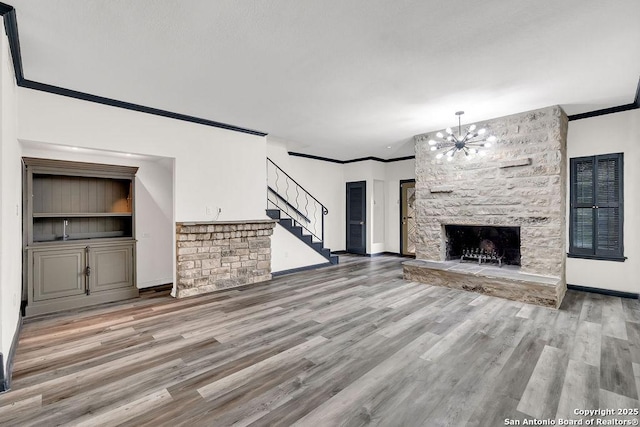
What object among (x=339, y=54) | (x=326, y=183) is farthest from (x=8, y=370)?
(x=326, y=183)

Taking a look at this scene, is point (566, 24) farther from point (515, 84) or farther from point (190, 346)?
point (190, 346)

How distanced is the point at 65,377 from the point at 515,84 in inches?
226

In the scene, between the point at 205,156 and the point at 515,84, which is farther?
the point at 205,156

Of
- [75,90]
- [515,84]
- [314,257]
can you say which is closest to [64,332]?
[75,90]

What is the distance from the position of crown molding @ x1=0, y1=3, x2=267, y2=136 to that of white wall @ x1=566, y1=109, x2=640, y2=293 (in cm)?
579

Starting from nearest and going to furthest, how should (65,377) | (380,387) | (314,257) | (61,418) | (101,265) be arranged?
(61,418)
(380,387)
(65,377)
(101,265)
(314,257)

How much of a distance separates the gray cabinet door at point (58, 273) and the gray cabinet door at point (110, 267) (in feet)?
0.42

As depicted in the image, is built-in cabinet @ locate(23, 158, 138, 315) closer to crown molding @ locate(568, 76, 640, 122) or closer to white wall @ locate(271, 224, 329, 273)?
white wall @ locate(271, 224, 329, 273)

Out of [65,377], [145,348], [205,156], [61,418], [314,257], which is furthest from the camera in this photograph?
[314,257]

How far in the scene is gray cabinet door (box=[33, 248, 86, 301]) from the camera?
4008mm

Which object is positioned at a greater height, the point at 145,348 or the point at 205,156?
the point at 205,156

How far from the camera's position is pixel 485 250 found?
5.96m

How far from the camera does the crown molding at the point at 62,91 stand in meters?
2.54

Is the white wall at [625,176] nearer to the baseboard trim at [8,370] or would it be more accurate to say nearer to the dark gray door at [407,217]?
the dark gray door at [407,217]
